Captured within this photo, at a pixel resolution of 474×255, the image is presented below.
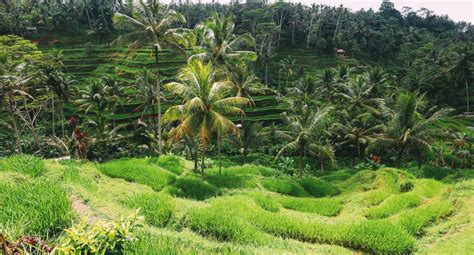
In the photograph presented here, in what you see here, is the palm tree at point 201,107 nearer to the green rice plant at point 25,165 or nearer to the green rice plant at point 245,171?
the green rice plant at point 245,171

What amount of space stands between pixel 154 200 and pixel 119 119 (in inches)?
1338

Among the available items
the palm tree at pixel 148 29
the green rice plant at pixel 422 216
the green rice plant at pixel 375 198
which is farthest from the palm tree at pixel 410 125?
the palm tree at pixel 148 29

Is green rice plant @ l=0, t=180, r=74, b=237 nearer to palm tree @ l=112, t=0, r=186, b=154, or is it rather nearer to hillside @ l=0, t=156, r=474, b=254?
hillside @ l=0, t=156, r=474, b=254

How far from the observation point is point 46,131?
36312mm

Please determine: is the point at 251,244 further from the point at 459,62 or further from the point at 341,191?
the point at 459,62

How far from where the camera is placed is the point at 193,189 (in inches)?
478

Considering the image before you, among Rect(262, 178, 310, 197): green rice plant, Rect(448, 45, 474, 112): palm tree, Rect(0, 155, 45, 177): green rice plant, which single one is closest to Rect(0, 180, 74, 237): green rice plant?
Rect(0, 155, 45, 177): green rice plant

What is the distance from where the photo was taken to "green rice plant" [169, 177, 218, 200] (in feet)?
38.8

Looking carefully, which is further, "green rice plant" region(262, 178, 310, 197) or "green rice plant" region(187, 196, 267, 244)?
"green rice plant" region(262, 178, 310, 197)

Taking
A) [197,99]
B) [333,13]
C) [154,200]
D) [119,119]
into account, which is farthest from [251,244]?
[333,13]

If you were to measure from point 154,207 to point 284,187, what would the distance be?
8.37 meters

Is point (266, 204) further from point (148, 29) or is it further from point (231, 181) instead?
point (148, 29)

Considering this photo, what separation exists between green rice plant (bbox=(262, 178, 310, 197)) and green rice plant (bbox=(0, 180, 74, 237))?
33.1ft

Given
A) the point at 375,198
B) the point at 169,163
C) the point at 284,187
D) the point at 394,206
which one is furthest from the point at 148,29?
the point at 394,206
